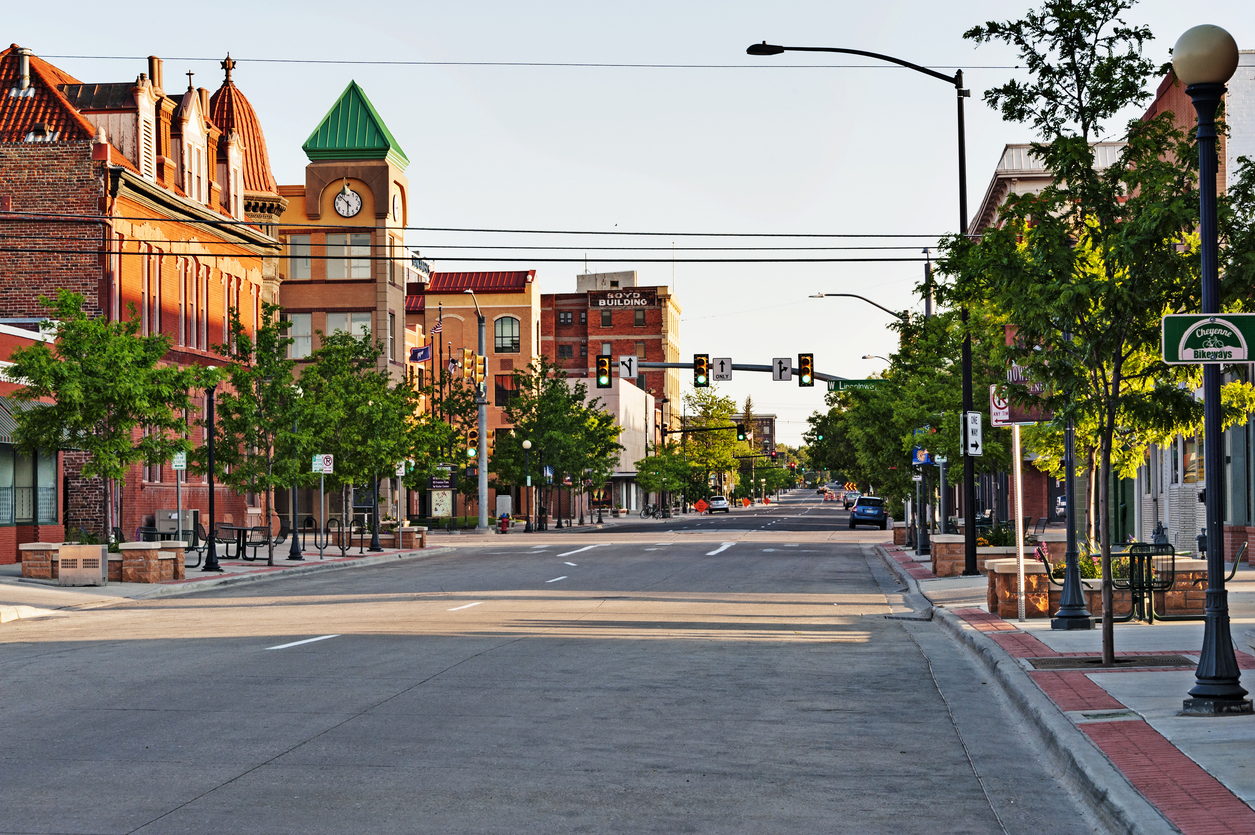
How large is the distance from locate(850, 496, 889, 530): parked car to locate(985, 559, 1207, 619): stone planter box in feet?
159

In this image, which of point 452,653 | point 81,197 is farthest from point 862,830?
point 81,197

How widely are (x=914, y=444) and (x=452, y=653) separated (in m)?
24.8

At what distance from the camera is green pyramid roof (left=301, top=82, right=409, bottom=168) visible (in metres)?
75.9

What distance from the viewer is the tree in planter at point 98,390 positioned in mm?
28625

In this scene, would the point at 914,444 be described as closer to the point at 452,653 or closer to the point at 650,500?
the point at 452,653

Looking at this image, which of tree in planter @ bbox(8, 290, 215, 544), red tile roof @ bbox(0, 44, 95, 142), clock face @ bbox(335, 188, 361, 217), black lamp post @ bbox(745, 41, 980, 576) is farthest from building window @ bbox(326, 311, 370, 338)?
black lamp post @ bbox(745, 41, 980, 576)

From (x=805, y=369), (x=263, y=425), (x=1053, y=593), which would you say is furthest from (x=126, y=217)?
(x=1053, y=593)

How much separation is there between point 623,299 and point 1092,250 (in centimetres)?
13396

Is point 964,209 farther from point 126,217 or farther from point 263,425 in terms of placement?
point 126,217

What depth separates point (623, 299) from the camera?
147 metres

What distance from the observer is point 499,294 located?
4309 inches

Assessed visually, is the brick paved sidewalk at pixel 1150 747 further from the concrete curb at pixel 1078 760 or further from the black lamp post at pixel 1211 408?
the black lamp post at pixel 1211 408

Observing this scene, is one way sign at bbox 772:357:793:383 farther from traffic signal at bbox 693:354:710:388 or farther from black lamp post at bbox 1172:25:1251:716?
black lamp post at bbox 1172:25:1251:716

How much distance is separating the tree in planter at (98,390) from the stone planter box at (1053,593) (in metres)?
18.0
